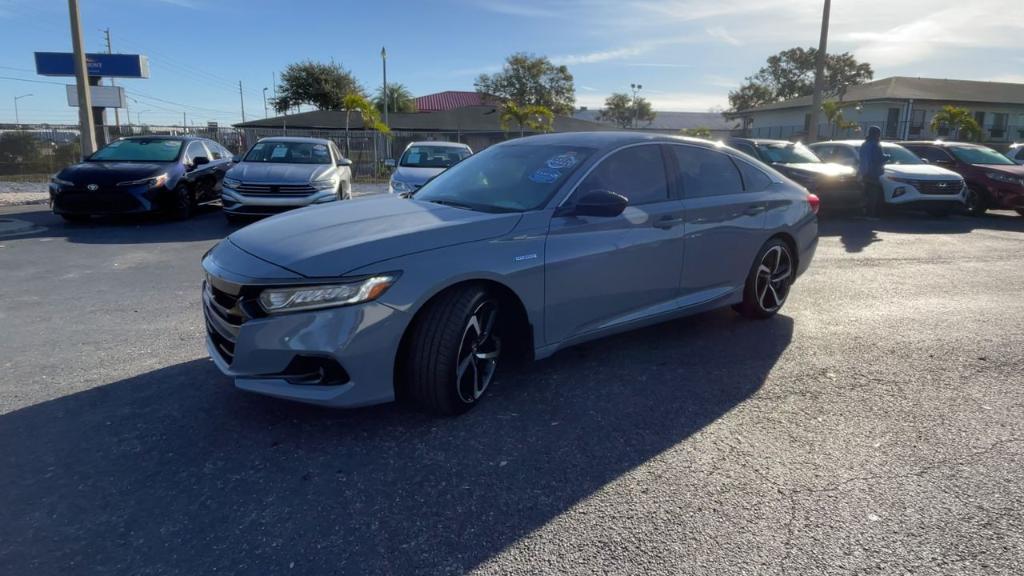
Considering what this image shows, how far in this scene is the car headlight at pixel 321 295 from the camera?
3143 millimetres

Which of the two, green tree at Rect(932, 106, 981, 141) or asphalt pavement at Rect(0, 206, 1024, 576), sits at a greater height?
green tree at Rect(932, 106, 981, 141)

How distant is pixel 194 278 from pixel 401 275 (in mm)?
4730

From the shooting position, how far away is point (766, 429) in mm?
3559

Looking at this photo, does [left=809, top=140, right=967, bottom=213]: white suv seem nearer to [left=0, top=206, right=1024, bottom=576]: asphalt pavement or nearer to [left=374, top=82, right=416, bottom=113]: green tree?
[left=0, top=206, right=1024, bottom=576]: asphalt pavement

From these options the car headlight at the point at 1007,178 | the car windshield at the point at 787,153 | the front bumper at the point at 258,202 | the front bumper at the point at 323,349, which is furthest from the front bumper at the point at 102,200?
the car headlight at the point at 1007,178

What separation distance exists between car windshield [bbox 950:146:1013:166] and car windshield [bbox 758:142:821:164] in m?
3.99

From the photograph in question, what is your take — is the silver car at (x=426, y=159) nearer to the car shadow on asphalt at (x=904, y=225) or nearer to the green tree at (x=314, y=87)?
the car shadow on asphalt at (x=904, y=225)

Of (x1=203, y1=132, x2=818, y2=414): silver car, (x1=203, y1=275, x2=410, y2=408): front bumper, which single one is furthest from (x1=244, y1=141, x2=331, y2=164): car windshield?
(x1=203, y1=275, x2=410, y2=408): front bumper

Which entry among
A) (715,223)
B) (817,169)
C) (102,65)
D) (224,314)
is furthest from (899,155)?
(102,65)

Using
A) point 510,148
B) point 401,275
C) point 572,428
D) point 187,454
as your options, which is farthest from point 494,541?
point 510,148

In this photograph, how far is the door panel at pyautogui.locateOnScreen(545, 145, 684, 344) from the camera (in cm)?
389

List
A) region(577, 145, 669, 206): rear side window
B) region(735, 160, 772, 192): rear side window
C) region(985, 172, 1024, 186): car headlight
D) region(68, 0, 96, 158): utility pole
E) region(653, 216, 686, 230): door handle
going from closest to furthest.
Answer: region(577, 145, 669, 206): rear side window < region(653, 216, 686, 230): door handle < region(735, 160, 772, 192): rear side window < region(985, 172, 1024, 186): car headlight < region(68, 0, 96, 158): utility pole

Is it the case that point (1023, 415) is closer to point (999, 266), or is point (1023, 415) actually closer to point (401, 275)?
point (401, 275)

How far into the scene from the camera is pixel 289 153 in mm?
11633
